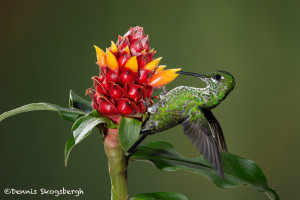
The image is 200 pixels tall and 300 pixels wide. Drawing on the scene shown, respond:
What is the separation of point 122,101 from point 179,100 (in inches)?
4.8

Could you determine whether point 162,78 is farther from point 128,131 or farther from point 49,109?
point 49,109

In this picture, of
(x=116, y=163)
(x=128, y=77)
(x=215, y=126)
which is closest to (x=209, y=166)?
(x=215, y=126)

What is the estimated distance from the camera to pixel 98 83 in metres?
0.84

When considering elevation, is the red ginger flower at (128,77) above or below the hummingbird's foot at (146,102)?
above

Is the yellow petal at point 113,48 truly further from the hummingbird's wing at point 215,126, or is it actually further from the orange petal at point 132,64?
the hummingbird's wing at point 215,126

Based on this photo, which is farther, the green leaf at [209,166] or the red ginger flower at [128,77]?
the green leaf at [209,166]

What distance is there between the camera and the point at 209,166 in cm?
102

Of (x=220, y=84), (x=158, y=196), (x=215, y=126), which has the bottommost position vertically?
(x=158, y=196)

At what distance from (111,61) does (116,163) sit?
25cm

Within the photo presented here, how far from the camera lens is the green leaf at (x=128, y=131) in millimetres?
809

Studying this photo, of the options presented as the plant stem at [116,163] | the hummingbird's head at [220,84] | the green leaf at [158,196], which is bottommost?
the green leaf at [158,196]

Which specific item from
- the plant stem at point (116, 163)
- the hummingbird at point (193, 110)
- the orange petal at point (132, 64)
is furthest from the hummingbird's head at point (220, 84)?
the plant stem at point (116, 163)

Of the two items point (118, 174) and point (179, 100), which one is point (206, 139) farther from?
point (118, 174)

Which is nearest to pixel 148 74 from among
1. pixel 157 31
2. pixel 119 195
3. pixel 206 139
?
pixel 206 139
